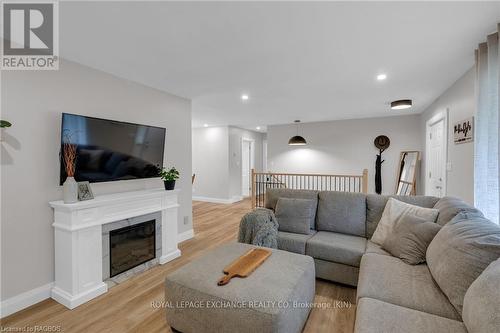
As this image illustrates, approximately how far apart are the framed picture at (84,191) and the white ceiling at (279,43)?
1.28 m

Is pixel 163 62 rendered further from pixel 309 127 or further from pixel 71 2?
pixel 309 127

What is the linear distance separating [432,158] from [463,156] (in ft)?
5.53

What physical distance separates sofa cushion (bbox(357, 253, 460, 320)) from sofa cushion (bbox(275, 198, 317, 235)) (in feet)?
2.81

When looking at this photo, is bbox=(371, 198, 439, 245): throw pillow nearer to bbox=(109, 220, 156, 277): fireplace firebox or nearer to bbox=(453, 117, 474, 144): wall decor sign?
bbox=(453, 117, 474, 144): wall decor sign

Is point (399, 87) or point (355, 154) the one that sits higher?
point (399, 87)

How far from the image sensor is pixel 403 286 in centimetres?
155

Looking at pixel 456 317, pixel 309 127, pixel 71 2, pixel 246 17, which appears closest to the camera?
pixel 456 317

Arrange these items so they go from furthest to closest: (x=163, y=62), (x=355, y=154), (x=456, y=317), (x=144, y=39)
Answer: (x=355, y=154), (x=163, y=62), (x=144, y=39), (x=456, y=317)

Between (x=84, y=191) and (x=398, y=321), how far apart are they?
2748 mm

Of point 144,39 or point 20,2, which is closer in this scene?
point 20,2

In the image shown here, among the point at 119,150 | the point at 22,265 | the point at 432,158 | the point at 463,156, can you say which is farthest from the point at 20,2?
the point at 432,158

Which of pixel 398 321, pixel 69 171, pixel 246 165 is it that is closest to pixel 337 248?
pixel 398 321

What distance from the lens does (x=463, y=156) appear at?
8.64 ft

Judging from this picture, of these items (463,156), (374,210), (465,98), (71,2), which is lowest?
(374,210)
